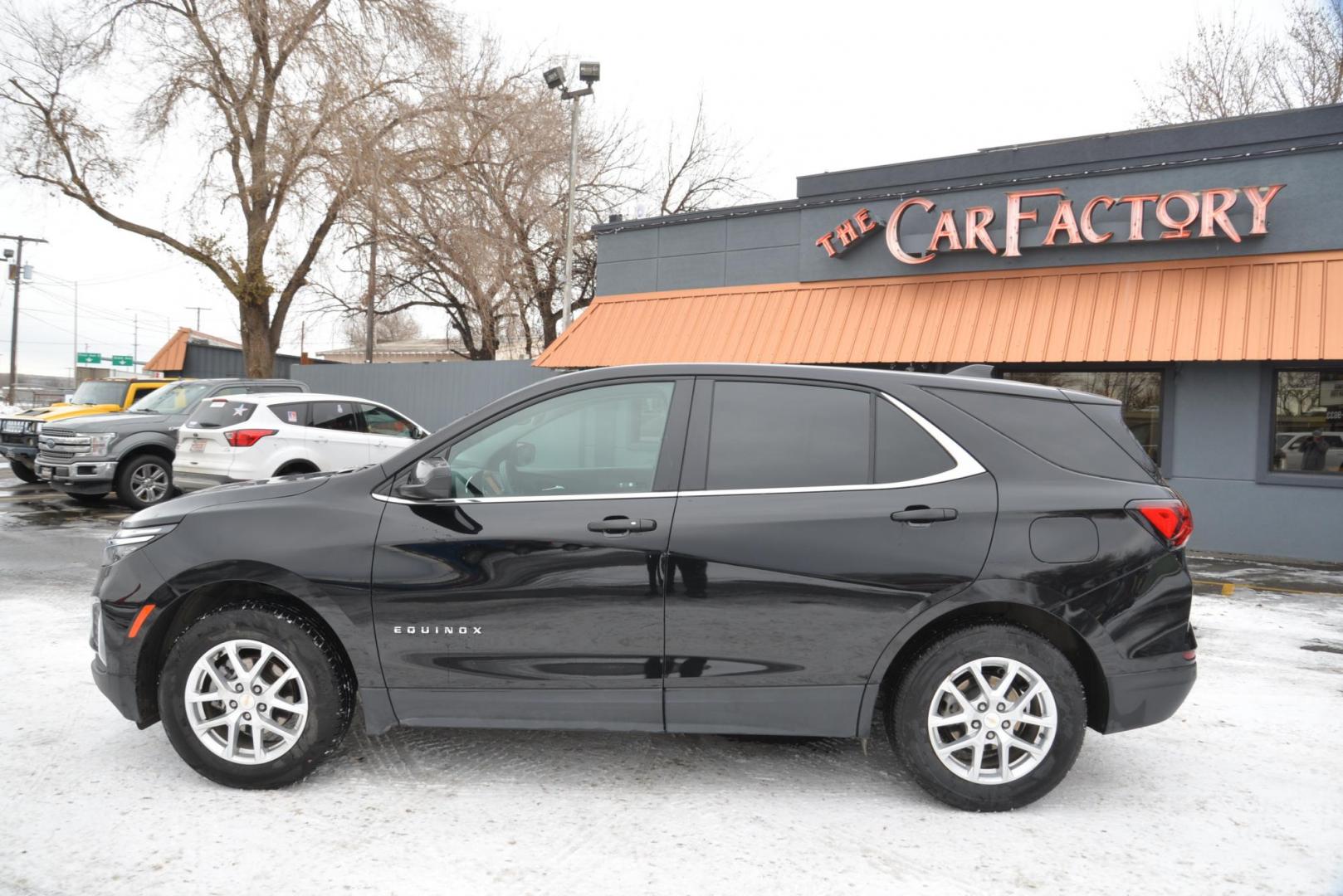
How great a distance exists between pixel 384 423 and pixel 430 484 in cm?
947

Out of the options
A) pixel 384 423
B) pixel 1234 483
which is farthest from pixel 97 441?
pixel 1234 483

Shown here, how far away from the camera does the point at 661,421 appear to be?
3891 mm

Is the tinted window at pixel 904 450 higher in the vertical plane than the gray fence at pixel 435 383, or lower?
lower

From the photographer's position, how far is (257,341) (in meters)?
24.4

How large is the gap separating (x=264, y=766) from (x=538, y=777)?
109 centimetres

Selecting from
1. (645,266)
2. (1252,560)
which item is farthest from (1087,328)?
(645,266)

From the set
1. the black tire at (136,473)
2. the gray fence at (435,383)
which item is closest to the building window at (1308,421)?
the gray fence at (435,383)

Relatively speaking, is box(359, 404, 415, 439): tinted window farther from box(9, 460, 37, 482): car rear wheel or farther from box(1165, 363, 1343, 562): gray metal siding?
box(1165, 363, 1343, 562): gray metal siding

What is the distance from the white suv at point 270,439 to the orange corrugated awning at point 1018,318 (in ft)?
15.8

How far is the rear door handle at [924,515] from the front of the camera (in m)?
3.63

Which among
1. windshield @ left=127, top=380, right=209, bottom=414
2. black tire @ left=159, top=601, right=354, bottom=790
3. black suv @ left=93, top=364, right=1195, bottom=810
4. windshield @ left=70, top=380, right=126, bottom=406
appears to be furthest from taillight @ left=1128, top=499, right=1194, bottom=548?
windshield @ left=70, top=380, right=126, bottom=406

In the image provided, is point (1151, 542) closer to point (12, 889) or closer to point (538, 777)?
point (538, 777)

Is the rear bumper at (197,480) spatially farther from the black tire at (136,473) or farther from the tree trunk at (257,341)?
the tree trunk at (257,341)

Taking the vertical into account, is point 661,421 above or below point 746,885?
above
